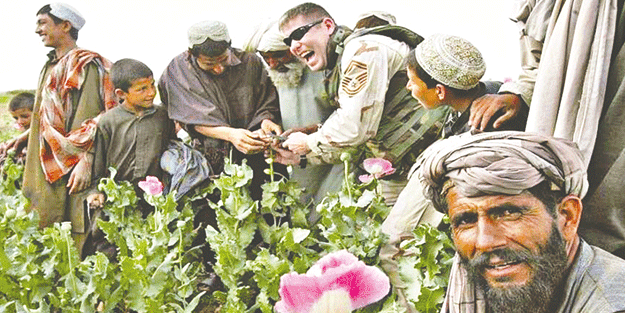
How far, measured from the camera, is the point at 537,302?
6.68 ft

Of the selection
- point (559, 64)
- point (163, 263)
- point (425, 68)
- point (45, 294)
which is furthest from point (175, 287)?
point (559, 64)

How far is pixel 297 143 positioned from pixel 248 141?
1.13 ft

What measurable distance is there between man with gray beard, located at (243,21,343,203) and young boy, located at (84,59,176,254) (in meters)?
0.65

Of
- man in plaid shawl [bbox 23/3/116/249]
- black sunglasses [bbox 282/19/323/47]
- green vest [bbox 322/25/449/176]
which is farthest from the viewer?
man in plaid shawl [bbox 23/3/116/249]

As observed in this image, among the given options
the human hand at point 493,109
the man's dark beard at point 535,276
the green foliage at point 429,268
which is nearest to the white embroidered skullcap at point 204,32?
the green foliage at point 429,268

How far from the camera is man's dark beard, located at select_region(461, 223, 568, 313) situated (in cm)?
202

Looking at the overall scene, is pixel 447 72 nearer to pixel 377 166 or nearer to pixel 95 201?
pixel 377 166

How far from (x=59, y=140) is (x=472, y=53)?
2.75 metres

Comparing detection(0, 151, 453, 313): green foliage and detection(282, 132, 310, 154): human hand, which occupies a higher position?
detection(282, 132, 310, 154): human hand

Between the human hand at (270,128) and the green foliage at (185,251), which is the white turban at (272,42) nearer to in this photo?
the human hand at (270,128)

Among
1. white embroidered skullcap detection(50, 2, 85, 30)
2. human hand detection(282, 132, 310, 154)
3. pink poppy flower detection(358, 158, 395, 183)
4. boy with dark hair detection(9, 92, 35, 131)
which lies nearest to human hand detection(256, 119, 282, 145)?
human hand detection(282, 132, 310, 154)

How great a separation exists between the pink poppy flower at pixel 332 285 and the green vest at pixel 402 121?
1989 millimetres

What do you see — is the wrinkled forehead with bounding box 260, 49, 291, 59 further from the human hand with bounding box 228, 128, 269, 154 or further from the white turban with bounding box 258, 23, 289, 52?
the human hand with bounding box 228, 128, 269, 154

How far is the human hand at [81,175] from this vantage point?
4805mm
